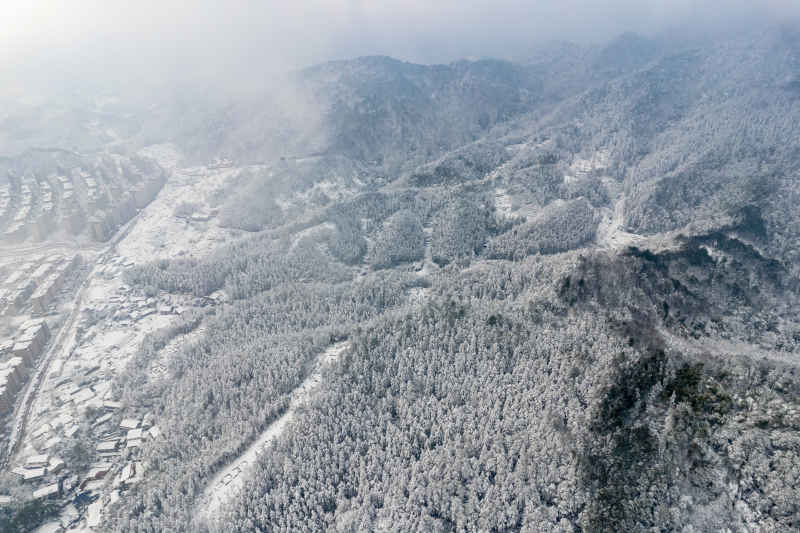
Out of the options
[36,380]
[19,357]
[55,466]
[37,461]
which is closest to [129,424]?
[55,466]

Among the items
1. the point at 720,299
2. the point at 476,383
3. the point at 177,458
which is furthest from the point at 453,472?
the point at 720,299

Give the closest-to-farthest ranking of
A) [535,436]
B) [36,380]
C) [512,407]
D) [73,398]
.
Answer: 1. [535,436]
2. [512,407]
3. [73,398]
4. [36,380]

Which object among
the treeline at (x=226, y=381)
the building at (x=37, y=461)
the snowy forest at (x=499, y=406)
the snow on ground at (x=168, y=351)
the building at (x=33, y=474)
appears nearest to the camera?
the snowy forest at (x=499, y=406)

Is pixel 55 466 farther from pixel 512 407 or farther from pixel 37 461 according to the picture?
pixel 512 407

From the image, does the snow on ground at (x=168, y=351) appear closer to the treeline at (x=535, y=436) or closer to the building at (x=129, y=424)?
the building at (x=129, y=424)

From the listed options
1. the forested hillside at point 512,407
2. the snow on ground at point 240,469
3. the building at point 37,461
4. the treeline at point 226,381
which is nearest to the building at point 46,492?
the building at point 37,461

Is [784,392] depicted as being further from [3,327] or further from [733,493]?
[3,327]
